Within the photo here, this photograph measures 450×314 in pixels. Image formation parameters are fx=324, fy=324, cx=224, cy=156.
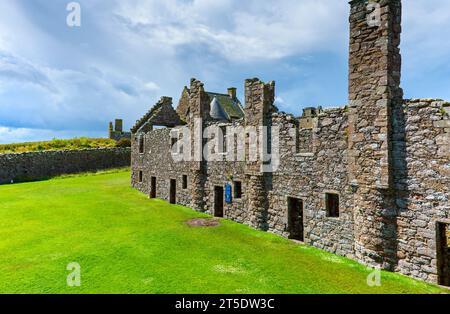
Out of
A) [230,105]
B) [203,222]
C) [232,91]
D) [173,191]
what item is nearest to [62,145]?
[230,105]

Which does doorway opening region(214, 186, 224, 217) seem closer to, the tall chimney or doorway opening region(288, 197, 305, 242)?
doorway opening region(288, 197, 305, 242)

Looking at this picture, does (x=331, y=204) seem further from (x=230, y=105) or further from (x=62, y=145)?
(x=62, y=145)

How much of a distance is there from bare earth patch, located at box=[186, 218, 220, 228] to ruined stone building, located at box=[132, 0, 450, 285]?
9.10 ft

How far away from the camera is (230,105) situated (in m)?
42.9

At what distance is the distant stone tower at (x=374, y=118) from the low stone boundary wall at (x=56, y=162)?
3825cm

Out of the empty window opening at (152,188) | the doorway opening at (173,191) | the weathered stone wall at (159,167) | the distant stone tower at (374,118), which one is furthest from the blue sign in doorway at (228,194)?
the empty window opening at (152,188)

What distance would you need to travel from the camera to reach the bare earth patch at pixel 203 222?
18.2 metres

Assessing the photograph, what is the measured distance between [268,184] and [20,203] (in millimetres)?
18567

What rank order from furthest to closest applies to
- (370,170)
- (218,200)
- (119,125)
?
(119,125)
(218,200)
(370,170)

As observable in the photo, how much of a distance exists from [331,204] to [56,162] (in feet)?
121

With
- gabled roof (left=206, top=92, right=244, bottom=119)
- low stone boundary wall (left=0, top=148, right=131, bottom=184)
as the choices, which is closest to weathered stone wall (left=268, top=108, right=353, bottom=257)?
gabled roof (left=206, top=92, right=244, bottom=119)

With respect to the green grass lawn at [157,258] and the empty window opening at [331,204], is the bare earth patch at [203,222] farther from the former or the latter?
the empty window opening at [331,204]

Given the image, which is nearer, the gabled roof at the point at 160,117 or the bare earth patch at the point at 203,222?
the bare earth patch at the point at 203,222
